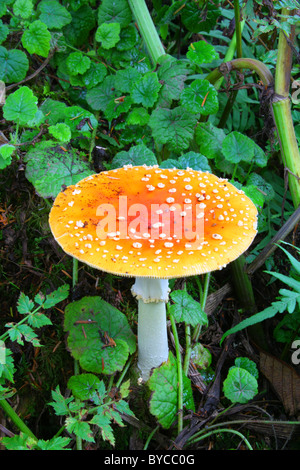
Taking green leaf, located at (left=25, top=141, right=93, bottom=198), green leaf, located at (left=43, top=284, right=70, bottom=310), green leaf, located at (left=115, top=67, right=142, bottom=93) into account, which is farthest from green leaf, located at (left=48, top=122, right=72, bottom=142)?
green leaf, located at (left=43, top=284, right=70, bottom=310)

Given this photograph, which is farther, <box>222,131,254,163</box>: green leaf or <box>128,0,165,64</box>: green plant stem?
<box>128,0,165,64</box>: green plant stem

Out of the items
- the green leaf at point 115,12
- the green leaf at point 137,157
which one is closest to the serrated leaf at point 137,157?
the green leaf at point 137,157

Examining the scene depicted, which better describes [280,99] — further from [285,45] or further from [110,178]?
[110,178]

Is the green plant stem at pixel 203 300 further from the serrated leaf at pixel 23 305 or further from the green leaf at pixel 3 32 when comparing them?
the green leaf at pixel 3 32

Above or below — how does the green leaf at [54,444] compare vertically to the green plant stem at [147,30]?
below

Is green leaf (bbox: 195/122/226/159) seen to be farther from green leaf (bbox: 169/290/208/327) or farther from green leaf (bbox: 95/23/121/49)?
green leaf (bbox: 169/290/208/327)
